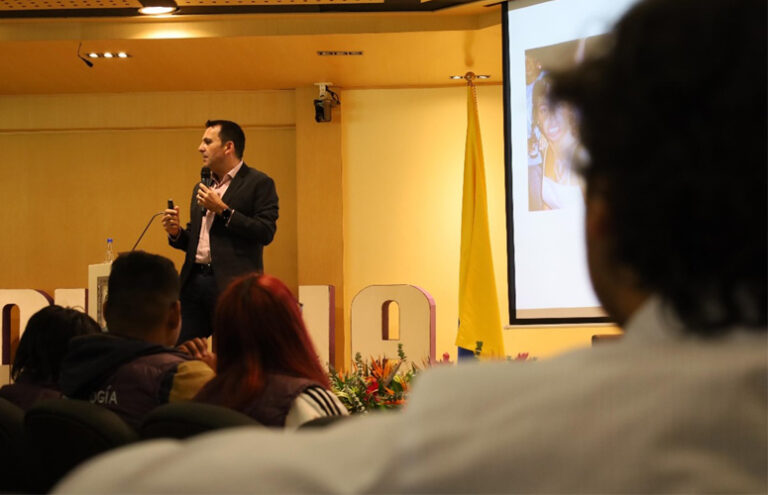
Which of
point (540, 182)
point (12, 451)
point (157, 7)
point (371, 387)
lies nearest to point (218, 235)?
point (371, 387)

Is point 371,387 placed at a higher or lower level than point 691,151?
lower

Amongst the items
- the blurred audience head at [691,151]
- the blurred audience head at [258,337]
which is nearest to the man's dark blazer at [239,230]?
the blurred audience head at [258,337]

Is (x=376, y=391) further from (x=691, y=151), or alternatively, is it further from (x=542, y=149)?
(x=691, y=151)

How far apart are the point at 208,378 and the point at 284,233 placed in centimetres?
552

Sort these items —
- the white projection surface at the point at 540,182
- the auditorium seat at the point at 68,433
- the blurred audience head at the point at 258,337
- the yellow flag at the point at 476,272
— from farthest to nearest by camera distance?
the yellow flag at the point at 476,272 < the white projection surface at the point at 540,182 < the blurred audience head at the point at 258,337 < the auditorium seat at the point at 68,433

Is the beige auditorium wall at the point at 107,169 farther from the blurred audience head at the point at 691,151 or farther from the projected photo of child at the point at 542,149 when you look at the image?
the blurred audience head at the point at 691,151

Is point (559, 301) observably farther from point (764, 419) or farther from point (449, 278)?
Result: point (764, 419)

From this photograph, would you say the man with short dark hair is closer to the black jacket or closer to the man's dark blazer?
the black jacket

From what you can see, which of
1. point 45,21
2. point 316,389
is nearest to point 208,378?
point 316,389

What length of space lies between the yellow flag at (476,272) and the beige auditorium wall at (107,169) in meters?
2.58

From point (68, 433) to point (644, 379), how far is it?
1.07 meters

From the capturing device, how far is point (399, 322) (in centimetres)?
574

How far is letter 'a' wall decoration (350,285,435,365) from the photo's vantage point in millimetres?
5578

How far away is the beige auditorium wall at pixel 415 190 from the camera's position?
7238 mm
